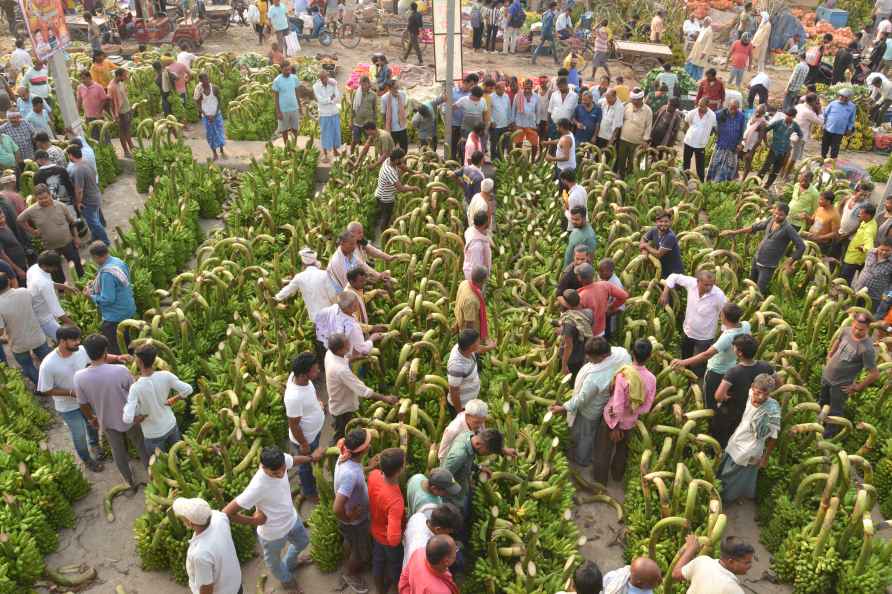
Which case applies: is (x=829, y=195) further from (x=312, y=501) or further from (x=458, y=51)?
(x=312, y=501)

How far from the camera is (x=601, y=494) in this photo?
7.04 m

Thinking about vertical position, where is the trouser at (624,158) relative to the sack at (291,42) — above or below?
below

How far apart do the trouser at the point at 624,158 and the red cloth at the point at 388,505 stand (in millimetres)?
8759

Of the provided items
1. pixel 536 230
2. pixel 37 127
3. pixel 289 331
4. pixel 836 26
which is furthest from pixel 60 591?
pixel 836 26

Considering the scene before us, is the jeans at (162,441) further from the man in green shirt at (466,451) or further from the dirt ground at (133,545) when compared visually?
the man in green shirt at (466,451)

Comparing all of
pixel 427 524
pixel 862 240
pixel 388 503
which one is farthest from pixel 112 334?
pixel 862 240

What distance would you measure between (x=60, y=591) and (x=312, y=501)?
2.13 meters

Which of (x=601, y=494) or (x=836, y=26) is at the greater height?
(x=836, y=26)

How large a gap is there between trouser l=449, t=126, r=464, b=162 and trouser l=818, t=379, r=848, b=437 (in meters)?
6.97

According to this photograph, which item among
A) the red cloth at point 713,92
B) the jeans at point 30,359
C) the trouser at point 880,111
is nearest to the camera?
the jeans at point 30,359

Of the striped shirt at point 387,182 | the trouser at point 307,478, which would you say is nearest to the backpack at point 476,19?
→ the striped shirt at point 387,182

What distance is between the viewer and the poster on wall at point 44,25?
11.0 m

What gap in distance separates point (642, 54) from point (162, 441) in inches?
727

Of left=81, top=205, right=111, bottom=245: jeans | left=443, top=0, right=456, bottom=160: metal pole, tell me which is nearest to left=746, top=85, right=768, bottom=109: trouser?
left=443, top=0, right=456, bottom=160: metal pole
